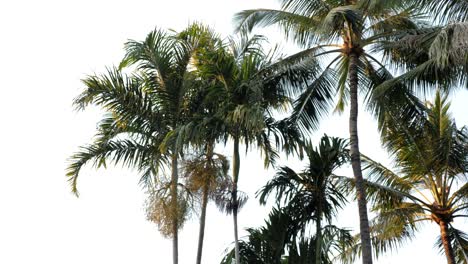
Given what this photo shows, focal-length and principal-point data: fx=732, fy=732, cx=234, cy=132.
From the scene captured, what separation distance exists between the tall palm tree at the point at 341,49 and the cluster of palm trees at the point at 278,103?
0.08 feet

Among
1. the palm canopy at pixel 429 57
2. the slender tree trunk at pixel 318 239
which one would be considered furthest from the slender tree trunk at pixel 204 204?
the palm canopy at pixel 429 57

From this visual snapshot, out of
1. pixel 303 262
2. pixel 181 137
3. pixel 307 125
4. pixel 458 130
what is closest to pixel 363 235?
pixel 303 262

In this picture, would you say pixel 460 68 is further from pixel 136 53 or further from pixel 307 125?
pixel 136 53

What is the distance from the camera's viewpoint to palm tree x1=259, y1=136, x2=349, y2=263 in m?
13.1

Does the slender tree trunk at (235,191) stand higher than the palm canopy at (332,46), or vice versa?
the palm canopy at (332,46)

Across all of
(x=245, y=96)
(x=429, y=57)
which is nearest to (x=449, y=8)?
(x=429, y=57)

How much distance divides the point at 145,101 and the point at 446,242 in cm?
768

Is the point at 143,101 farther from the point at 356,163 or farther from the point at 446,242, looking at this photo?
the point at 446,242

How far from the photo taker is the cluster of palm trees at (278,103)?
1291 cm

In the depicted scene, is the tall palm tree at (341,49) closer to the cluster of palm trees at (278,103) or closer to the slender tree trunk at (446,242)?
the cluster of palm trees at (278,103)

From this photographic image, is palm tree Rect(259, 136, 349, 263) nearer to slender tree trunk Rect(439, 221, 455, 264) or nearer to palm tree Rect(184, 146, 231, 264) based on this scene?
palm tree Rect(184, 146, 231, 264)

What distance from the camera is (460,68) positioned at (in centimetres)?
1346

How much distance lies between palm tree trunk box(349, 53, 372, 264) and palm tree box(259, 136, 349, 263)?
295 mm

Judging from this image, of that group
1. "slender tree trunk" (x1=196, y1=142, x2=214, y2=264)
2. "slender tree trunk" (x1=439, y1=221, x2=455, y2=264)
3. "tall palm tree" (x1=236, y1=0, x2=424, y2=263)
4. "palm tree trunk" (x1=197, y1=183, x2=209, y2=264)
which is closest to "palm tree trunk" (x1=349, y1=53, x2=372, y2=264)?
"tall palm tree" (x1=236, y1=0, x2=424, y2=263)
